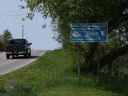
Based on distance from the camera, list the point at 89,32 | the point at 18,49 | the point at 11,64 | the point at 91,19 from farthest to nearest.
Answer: the point at 18,49
the point at 11,64
the point at 91,19
the point at 89,32

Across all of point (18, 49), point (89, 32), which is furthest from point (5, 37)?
point (89, 32)

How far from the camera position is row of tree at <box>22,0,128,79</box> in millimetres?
18781

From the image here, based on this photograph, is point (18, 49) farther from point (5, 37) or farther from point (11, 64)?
point (5, 37)

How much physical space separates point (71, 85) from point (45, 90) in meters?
1.74

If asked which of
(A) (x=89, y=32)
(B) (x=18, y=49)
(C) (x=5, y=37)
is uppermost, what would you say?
(A) (x=89, y=32)

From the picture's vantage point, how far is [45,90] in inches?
696

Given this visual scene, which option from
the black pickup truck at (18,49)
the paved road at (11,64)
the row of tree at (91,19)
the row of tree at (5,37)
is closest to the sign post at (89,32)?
the row of tree at (91,19)

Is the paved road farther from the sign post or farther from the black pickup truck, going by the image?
the sign post

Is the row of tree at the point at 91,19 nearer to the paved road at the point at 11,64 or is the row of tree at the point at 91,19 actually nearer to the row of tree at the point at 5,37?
the paved road at the point at 11,64

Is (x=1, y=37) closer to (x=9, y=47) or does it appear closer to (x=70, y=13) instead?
(x=9, y=47)

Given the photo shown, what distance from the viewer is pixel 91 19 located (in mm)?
20656

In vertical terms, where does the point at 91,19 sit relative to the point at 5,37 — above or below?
above

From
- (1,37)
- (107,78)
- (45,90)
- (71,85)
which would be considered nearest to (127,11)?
(107,78)

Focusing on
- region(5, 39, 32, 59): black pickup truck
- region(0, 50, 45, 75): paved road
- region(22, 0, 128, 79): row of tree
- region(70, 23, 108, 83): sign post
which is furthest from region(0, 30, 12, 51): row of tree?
region(70, 23, 108, 83): sign post
